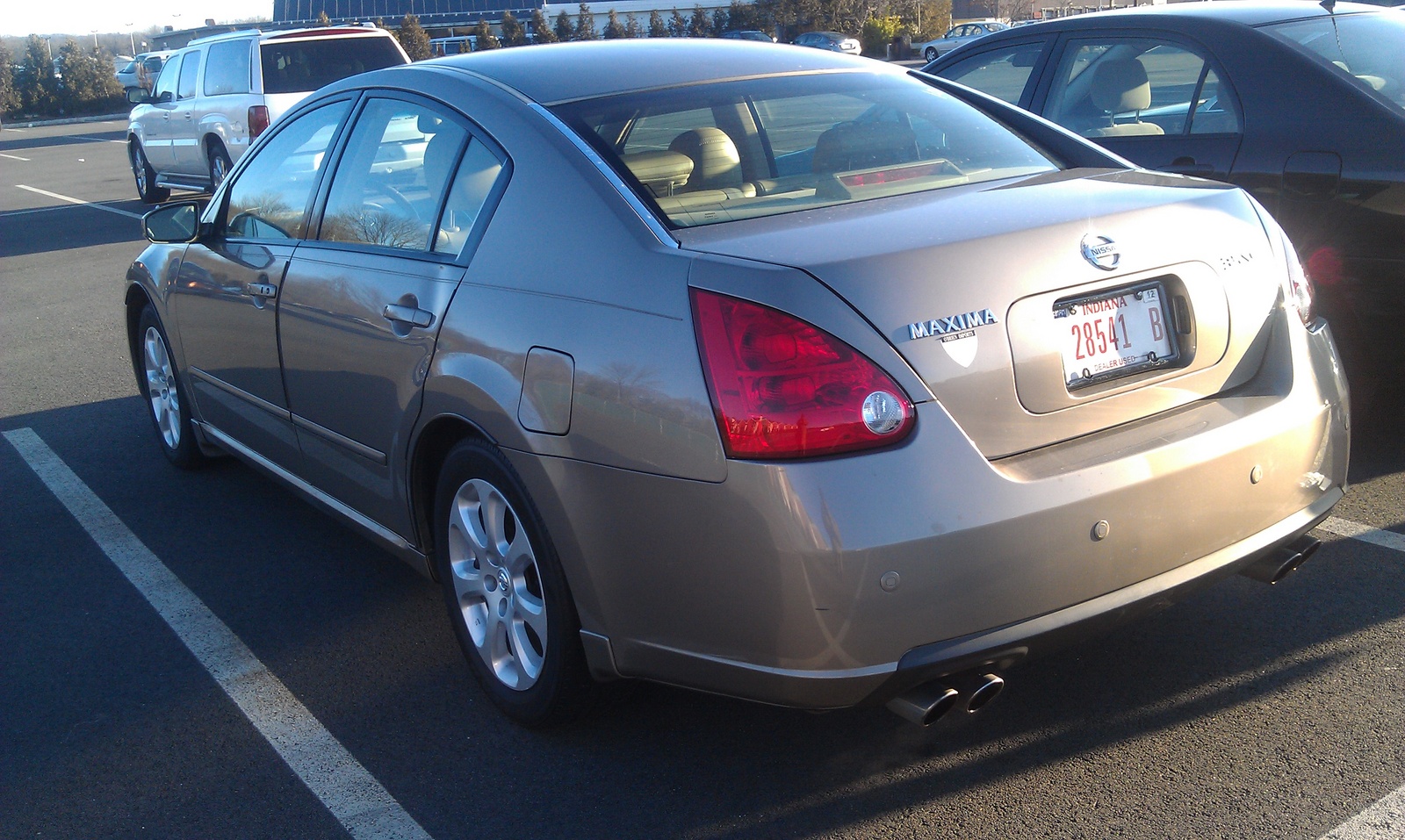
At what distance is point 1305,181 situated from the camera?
464 cm

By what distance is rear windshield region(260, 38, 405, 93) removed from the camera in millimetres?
13812

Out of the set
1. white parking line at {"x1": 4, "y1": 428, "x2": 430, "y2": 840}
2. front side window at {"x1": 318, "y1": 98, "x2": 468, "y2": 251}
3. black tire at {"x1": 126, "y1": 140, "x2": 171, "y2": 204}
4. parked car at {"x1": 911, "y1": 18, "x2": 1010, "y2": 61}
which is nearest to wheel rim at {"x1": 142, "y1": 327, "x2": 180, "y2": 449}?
white parking line at {"x1": 4, "y1": 428, "x2": 430, "y2": 840}

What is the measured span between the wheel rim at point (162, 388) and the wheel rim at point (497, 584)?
8.51 feet

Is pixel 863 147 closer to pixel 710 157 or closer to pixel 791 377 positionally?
pixel 710 157

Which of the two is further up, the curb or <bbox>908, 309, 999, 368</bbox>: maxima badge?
<bbox>908, 309, 999, 368</bbox>: maxima badge

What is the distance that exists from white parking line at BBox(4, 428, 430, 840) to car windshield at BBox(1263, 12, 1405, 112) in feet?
13.6

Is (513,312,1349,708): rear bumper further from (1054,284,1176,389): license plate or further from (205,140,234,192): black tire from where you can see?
(205,140,234,192): black tire

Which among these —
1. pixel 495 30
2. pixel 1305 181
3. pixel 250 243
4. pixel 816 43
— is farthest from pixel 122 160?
pixel 495 30

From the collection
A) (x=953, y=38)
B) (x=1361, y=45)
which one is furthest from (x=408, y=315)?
(x=953, y=38)

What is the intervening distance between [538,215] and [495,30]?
6605 cm

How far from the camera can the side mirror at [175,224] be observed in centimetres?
483

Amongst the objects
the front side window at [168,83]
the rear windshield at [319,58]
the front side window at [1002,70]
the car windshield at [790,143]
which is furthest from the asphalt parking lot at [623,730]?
the front side window at [168,83]

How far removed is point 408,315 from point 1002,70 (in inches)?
159

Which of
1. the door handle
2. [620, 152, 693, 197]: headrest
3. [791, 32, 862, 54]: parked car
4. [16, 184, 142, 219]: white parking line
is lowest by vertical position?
[16, 184, 142, 219]: white parking line
